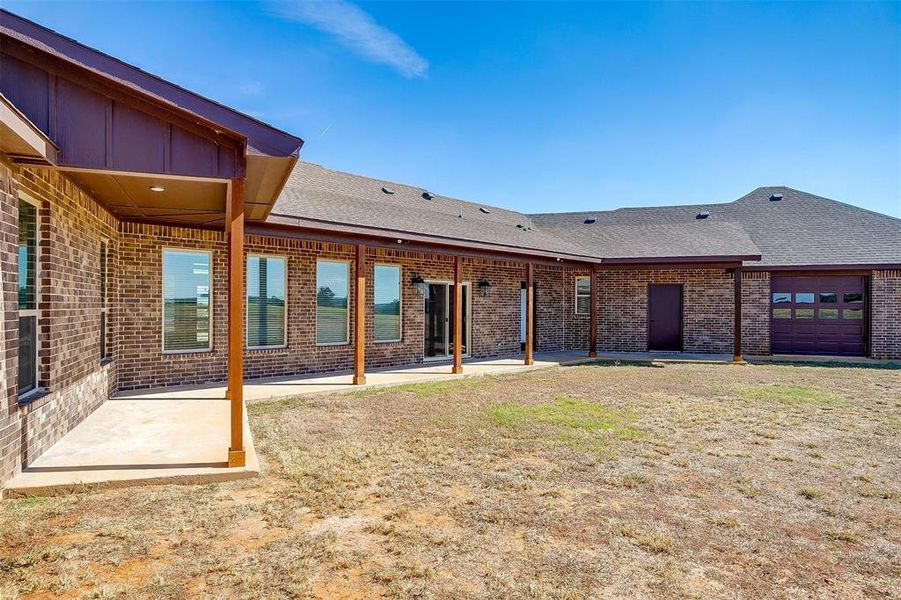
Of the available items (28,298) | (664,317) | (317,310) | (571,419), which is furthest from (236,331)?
(664,317)

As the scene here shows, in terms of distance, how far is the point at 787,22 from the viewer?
38.0ft

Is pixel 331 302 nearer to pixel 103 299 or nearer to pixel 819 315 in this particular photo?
pixel 103 299

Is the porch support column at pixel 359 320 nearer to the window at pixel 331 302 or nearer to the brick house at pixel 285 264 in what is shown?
the brick house at pixel 285 264

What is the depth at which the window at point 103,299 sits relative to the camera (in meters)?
7.49

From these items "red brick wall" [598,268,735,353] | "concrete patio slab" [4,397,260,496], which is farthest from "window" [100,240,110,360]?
"red brick wall" [598,268,735,353]

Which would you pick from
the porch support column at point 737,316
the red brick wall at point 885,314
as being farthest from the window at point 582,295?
the red brick wall at point 885,314

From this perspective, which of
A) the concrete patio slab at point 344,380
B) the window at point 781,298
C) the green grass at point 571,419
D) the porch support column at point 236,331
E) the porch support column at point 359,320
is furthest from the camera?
the window at point 781,298

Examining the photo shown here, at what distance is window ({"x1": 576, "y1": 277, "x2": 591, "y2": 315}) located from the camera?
54.7 ft

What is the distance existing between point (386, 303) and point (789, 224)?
1367 cm

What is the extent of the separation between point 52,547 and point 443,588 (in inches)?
92.3

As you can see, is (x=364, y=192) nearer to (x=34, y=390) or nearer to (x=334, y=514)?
(x=34, y=390)

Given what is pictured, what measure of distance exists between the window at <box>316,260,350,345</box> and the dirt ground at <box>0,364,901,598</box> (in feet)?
13.1

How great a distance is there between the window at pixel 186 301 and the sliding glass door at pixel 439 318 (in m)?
5.17

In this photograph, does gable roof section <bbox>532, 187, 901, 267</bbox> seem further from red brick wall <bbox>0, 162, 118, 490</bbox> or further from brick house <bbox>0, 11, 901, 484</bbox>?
red brick wall <bbox>0, 162, 118, 490</bbox>
